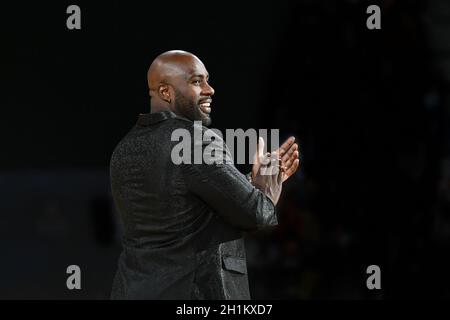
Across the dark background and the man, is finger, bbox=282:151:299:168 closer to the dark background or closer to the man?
the man

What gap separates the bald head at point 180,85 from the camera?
71.4 inches

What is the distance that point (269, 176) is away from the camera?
181 cm

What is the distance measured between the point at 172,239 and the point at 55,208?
146 centimetres

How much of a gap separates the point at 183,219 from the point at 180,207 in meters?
0.02

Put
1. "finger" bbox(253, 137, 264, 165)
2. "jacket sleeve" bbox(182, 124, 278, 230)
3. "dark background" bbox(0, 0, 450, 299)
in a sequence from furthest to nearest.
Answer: "dark background" bbox(0, 0, 450, 299) < "finger" bbox(253, 137, 264, 165) < "jacket sleeve" bbox(182, 124, 278, 230)

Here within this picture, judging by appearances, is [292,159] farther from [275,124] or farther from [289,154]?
[275,124]

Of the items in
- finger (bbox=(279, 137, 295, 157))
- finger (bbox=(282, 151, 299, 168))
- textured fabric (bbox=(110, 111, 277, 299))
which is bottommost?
textured fabric (bbox=(110, 111, 277, 299))

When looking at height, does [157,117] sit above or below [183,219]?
above

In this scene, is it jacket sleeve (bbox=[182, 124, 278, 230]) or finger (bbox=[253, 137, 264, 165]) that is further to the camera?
finger (bbox=[253, 137, 264, 165])

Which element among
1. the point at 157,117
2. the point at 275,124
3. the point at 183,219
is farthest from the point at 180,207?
the point at 275,124

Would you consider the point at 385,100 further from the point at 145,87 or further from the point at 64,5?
the point at 64,5

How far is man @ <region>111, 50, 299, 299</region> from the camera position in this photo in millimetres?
1746

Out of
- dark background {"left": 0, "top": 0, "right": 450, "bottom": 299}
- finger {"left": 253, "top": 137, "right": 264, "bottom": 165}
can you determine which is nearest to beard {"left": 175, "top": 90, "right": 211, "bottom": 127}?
finger {"left": 253, "top": 137, "right": 264, "bottom": 165}
